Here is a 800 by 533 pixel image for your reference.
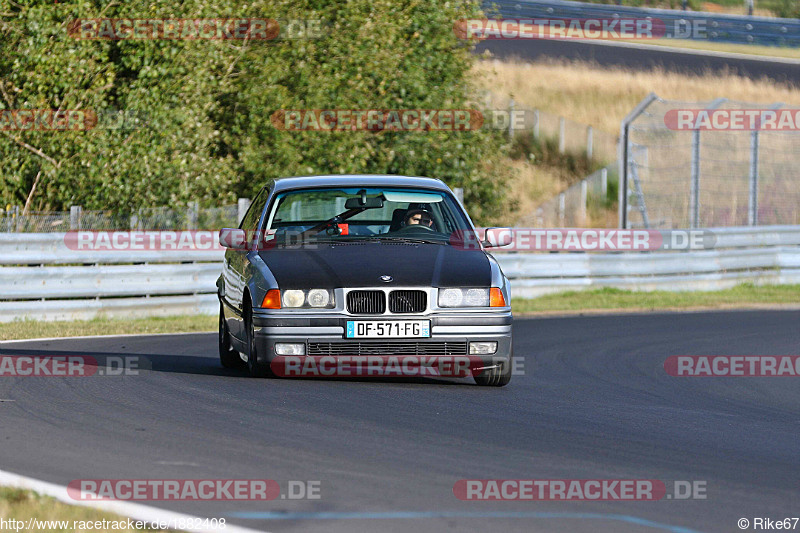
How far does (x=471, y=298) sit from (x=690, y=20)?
40.7 m

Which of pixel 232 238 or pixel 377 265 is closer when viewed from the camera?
pixel 377 265

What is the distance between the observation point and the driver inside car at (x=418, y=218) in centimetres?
1059

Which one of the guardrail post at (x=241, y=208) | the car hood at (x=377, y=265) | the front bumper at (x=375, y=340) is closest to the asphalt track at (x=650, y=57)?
the guardrail post at (x=241, y=208)

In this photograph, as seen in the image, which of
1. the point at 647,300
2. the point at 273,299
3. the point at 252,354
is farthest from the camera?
the point at 647,300

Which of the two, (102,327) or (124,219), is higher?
(124,219)

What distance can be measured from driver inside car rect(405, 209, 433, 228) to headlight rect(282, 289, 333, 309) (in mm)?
1416

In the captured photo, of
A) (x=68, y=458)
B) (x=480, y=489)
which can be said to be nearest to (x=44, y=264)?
(x=68, y=458)

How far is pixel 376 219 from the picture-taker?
10.8 meters

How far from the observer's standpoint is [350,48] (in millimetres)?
24453

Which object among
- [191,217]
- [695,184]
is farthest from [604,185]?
[191,217]

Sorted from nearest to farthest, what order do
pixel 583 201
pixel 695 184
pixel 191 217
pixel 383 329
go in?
pixel 383 329, pixel 191 217, pixel 695 184, pixel 583 201

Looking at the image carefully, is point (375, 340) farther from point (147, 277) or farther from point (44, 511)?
point (147, 277)

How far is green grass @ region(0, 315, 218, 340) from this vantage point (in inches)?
588

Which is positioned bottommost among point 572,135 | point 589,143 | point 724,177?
point 724,177
